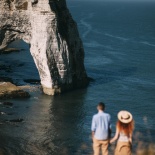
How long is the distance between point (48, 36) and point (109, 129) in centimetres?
3574

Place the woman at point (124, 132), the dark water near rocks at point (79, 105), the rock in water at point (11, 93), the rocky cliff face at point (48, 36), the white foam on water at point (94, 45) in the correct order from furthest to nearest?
the white foam on water at point (94, 45), the rocky cliff face at point (48, 36), the rock in water at point (11, 93), the dark water near rocks at point (79, 105), the woman at point (124, 132)

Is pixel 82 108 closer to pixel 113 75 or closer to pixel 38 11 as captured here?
pixel 38 11

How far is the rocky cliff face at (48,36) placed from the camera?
52.4 meters

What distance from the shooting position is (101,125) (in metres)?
17.6

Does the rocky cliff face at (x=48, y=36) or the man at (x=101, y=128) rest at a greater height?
the man at (x=101, y=128)

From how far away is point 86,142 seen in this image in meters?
36.4

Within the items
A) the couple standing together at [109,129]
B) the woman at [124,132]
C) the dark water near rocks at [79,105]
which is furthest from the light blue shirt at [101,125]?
the dark water near rocks at [79,105]

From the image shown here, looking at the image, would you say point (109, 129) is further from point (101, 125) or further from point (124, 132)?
point (124, 132)

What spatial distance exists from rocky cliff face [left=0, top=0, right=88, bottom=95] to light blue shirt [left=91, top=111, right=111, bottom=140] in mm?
35277

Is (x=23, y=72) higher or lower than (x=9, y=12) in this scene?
lower

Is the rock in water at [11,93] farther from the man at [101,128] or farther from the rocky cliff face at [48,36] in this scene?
the man at [101,128]

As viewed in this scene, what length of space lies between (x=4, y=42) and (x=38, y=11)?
934 cm

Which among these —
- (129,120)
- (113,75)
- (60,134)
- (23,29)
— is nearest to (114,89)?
(113,75)

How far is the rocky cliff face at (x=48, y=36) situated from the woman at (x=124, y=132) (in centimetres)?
3618
